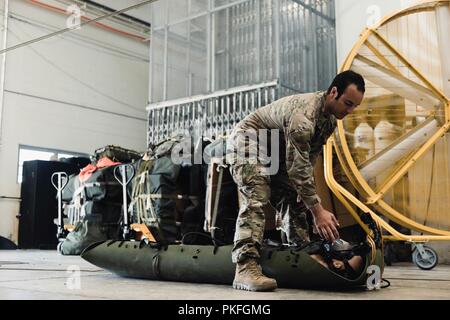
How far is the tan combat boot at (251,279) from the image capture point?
202 centimetres

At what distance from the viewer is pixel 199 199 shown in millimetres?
4004

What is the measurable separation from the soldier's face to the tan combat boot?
29.5 inches

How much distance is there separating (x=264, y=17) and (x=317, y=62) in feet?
2.70

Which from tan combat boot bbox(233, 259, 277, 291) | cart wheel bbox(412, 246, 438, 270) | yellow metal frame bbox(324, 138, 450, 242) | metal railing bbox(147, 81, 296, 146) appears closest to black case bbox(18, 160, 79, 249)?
metal railing bbox(147, 81, 296, 146)

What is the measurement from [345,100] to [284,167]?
479 millimetres

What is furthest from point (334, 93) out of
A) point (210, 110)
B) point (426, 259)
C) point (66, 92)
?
point (66, 92)

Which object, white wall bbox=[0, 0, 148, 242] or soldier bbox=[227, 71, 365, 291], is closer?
soldier bbox=[227, 71, 365, 291]

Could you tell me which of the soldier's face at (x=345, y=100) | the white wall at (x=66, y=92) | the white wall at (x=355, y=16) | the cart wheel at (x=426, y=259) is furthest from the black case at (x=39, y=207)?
the soldier's face at (x=345, y=100)

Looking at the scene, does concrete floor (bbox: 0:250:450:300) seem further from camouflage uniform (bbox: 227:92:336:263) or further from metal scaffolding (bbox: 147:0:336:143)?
metal scaffolding (bbox: 147:0:336:143)

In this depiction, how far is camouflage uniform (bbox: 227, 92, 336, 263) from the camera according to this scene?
2.06 metres

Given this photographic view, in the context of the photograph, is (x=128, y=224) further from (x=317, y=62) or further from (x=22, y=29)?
(x=22, y=29)

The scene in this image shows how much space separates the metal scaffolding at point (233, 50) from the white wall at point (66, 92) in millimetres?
1956

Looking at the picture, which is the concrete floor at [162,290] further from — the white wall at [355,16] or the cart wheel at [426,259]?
the white wall at [355,16]
